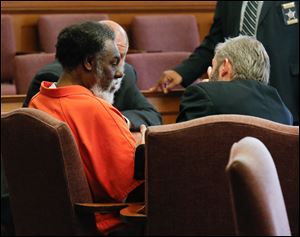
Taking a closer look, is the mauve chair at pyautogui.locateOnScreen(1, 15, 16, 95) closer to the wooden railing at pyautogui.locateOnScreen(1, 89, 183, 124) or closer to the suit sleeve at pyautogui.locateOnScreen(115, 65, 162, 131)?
the wooden railing at pyautogui.locateOnScreen(1, 89, 183, 124)

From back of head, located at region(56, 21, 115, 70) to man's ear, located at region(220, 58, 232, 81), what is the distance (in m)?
0.41

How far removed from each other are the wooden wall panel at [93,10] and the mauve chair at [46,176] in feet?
9.97

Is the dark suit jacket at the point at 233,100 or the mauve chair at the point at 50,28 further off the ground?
the dark suit jacket at the point at 233,100

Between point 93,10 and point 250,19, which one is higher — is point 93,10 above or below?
below

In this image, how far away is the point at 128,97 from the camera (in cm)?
350

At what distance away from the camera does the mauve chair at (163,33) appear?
5473 millimetres

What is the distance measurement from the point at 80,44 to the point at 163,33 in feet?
9.37

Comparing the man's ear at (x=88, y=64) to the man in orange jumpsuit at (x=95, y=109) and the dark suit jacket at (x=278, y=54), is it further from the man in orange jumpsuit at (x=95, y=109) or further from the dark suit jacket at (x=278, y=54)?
the dark suit jacket at (x=278, y=54)

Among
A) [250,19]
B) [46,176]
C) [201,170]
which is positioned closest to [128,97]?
[250,19]

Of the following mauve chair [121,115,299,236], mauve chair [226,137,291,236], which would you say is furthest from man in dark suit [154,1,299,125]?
mauve chair [226,137,291,236]

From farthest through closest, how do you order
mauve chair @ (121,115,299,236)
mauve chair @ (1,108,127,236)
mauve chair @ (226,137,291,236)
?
mauve chair @ (1,108,127,236), mauve chair @ (121,115,299,236), mauve chair @ (226,137,291,236)

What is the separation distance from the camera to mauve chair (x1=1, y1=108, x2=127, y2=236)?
2354mm

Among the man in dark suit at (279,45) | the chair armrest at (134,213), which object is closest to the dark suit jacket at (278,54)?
the man in dark suit at (279,45)

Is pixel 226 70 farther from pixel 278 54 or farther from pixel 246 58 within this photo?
pixel 278 54
